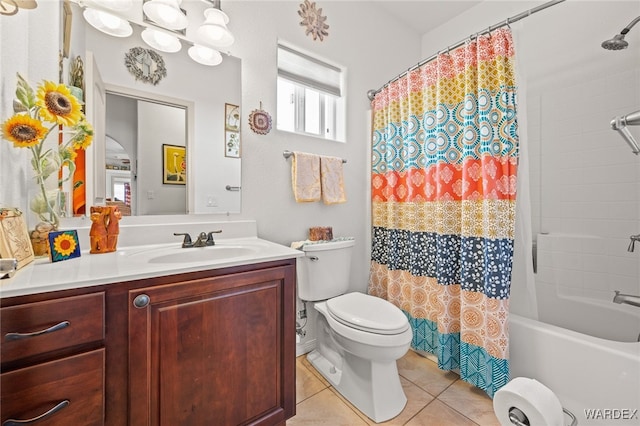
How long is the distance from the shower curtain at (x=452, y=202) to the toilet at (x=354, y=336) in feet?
1.26

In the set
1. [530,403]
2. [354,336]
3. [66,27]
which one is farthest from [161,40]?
[530,403]

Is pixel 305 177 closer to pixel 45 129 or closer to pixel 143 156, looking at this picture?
pixel 143 156

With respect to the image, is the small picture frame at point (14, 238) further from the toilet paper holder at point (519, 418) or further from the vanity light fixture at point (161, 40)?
the toilet paper holder at point (519, 418)

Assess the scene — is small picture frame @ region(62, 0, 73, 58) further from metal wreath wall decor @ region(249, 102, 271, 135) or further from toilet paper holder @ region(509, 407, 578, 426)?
toilet paper holder @ region(509, 407, 578, 426)

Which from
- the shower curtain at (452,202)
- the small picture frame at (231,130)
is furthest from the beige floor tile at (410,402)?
the small picture frame at (231,130)

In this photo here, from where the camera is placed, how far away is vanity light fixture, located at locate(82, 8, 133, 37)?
3.83ft

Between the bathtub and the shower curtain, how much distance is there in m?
0.12

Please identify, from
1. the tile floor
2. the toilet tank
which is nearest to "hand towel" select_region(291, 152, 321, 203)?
the toilet tank

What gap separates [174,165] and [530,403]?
1733mm

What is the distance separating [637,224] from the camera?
1.59 metres

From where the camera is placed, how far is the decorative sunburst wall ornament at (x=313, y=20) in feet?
5.88

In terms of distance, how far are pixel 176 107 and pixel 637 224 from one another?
8.91 ft

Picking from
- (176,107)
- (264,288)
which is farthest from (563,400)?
(176,107)

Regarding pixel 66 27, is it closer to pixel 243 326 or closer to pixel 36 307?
pixel 36 307
